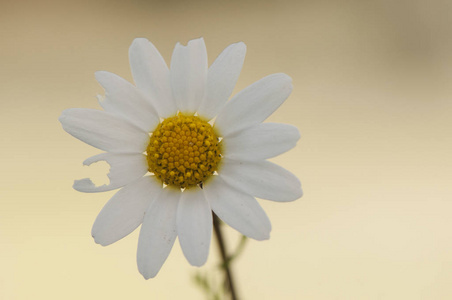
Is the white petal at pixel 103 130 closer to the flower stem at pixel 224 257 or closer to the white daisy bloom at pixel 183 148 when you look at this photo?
the white daisy bloom at pixel 183 148

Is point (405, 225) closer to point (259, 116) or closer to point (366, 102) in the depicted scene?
point (366, 102)

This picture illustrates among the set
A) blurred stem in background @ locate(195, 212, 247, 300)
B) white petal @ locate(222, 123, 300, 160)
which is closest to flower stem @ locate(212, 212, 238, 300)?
blurred stem in background @ locate(195, 212, 247, 300)

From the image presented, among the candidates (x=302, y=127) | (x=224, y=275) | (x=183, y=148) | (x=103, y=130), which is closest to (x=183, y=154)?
(x=183, y=148)

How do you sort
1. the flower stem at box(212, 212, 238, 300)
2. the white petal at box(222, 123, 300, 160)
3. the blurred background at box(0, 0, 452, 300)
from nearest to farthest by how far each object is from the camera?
the white petal at box(222, 123, 300, 160)
the flower stem at box(212, 212, 238, 300)
the blurred background at box(0, 0, 452, 300)

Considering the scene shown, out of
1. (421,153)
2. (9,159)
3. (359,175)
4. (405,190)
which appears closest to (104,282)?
(9,159)

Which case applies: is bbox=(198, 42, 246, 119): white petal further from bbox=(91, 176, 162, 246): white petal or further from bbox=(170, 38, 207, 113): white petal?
bbox=(91, 176, 162, 246): white petal

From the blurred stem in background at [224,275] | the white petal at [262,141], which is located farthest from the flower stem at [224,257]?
the white petal at [262,141]
